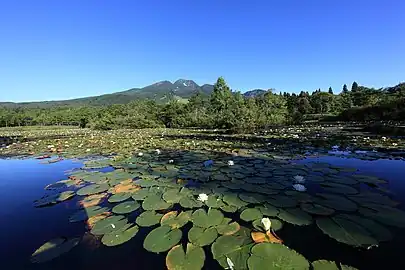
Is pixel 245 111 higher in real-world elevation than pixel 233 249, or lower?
higher

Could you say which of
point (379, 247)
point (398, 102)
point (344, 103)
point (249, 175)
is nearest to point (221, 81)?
point (398, 102)

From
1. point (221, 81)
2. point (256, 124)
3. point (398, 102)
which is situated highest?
point (221, 81)

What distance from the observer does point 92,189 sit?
180 inches

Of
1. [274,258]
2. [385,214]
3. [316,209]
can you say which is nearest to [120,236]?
[274,258]

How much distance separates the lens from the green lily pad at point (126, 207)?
3482mm

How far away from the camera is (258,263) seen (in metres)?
2.04

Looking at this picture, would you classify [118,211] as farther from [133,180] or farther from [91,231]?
[133,180]

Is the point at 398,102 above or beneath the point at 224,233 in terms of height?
above

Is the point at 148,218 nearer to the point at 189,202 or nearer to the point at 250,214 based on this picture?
the point at 189,202

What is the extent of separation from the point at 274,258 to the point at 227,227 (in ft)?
2.53

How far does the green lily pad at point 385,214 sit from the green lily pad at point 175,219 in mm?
2287

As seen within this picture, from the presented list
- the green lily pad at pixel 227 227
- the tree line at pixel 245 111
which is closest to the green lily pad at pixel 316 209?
the green lily pad at pixel 227 227

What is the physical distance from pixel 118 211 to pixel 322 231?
2742 mm

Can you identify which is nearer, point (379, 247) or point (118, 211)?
point (379, 247)
